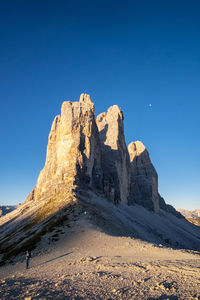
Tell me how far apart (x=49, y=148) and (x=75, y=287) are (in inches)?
3856

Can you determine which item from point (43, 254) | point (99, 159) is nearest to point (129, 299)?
point (43, 254)

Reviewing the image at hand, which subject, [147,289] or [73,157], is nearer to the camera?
[147,289]

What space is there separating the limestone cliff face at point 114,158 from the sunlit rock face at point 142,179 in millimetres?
13754

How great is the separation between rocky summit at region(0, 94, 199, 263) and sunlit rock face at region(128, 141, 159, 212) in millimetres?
599

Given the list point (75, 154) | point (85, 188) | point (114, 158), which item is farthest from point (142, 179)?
point (85, 188)

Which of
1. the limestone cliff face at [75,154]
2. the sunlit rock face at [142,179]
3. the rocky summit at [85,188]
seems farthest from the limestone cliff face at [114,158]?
the sunlit rock face at [142,179]

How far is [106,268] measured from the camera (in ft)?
52.8

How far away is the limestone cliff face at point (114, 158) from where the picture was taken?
9144 centimetres

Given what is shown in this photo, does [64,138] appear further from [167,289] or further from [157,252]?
[167,289]

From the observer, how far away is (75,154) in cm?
7706

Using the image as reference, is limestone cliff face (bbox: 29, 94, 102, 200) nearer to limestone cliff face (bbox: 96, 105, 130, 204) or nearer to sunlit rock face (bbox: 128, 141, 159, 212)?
limestone cliff face (bbox: 96, 105, 130, 204)

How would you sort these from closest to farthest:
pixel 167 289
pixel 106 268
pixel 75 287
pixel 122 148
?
1. pixel 167 289
2. pixel 75 287
3. pixel 106 268
4. pixel 122 148

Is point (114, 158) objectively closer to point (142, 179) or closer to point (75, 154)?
point (75, 154)

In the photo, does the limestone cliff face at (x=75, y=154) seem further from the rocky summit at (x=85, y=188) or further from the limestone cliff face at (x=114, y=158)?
the limestone cliff face at (x=114, y=158)
